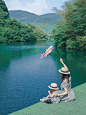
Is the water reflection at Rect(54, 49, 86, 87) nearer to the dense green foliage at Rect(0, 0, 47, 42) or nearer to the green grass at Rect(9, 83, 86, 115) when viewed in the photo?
the green grass at Rect(9, 83, 86, 115)

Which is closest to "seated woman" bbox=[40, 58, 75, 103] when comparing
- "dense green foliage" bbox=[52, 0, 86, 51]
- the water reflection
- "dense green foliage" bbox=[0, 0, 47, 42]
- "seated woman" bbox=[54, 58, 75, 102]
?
"seated woman" bbox=[54, 58, 75, 102]

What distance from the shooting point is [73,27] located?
33406mm

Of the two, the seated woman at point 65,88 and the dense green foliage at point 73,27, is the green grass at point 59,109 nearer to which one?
the seated woman at point 65,88

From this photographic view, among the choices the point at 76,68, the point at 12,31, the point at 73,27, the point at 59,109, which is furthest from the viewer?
the point at 12,31

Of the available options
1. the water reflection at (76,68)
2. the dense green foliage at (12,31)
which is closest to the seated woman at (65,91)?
the water reflection at (76,68)

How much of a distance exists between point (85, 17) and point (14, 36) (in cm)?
4750

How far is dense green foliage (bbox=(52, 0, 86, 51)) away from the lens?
3186cm

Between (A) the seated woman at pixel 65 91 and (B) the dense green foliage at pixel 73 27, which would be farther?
(B) the dense green foliage at pixel 73 27

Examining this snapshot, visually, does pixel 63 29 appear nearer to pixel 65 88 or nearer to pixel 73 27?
pixel 73 27

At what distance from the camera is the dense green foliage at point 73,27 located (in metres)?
31.9

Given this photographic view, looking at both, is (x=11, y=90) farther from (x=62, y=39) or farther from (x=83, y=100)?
(x=62, y=39)

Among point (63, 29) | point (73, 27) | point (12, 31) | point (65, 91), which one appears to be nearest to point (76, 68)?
point (65, 91)

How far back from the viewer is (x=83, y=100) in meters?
6.60

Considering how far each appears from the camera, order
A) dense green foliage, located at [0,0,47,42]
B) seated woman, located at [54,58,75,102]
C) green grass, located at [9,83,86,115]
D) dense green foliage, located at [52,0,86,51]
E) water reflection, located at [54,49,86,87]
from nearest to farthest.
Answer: green grass, located at [9,83,86,115] → seated woman, located at [54,58,75,102] → water reflection, located at [54,49,86,87] → dense green foliage, located at [52,0,86,51] → dense green foliage, located at [0,0,47,42]
